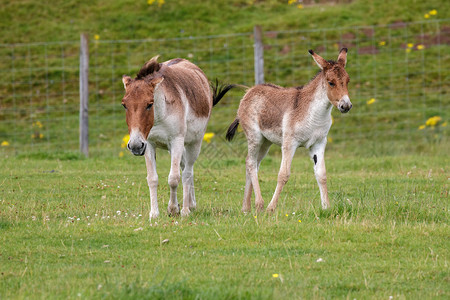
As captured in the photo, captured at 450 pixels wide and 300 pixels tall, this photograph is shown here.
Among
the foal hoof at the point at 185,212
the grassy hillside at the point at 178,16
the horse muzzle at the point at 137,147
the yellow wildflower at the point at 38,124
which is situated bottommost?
the yellow wildflower at the point at 38,124

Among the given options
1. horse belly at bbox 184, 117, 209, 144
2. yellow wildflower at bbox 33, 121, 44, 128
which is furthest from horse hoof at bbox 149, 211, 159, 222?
yellow wildflower at bbox 33, 121, 44, 128

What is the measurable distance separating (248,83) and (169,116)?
42.6 feet

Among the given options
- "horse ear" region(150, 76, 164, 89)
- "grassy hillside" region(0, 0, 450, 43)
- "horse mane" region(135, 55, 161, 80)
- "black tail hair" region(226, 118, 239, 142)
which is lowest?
"black tail hair" region(226, 118, 239, 142)

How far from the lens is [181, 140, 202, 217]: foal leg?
344 inches

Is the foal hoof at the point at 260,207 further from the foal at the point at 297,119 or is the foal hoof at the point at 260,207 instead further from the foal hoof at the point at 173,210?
the foal hoof at the point at 173,210

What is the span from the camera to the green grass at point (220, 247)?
5.27 metres

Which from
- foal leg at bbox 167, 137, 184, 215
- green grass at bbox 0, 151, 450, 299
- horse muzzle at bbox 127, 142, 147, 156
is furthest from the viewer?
foal leg at bbox 167, 137, 184, 215

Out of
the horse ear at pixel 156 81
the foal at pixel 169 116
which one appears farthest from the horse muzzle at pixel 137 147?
the horse ear at pixel 156 81

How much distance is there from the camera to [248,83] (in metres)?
21.0

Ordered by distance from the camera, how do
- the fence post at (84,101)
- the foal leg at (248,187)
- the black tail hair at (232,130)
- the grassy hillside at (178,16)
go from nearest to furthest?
the foal leg at (248,187), the black tail hair at (232,130), the fence post at (84,101), the grassy hillside at (178,16)

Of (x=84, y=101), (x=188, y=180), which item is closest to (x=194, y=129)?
(x=188, y=180)

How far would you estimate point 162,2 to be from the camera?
82.5ft

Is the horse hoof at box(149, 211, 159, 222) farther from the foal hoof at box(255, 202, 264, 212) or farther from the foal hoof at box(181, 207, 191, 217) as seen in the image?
the foal hoof at box(255, 202, 264, 212)

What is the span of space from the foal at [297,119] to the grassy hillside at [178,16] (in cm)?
1372
